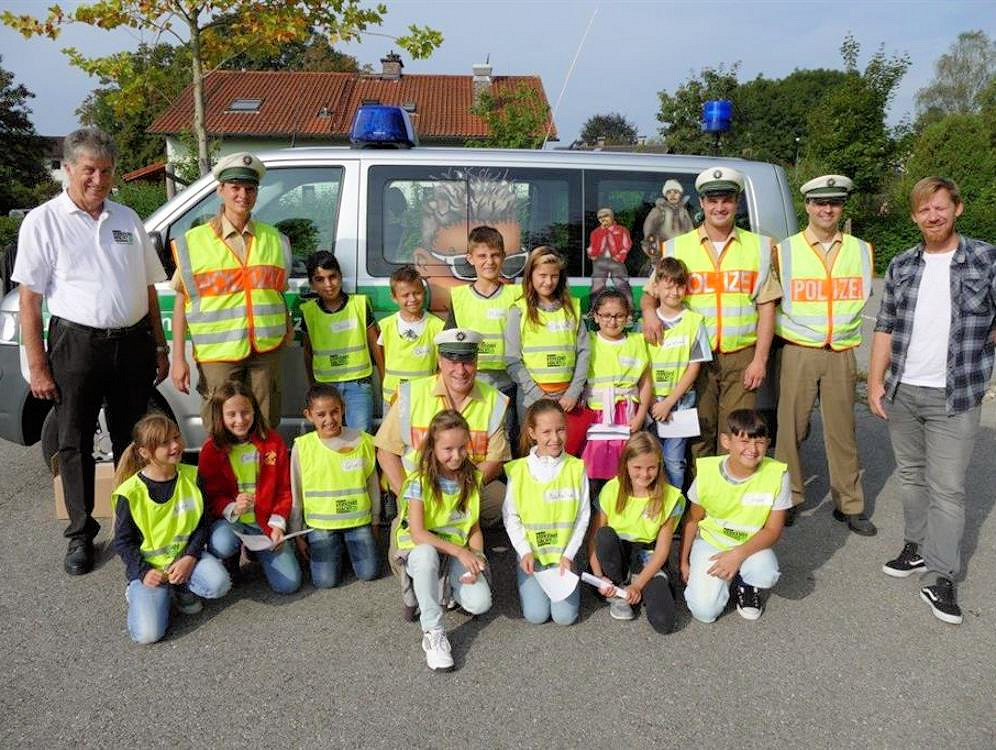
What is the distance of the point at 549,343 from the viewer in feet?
12.3

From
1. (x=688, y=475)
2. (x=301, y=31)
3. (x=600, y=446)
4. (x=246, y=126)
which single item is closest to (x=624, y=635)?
(x=600, y=446)

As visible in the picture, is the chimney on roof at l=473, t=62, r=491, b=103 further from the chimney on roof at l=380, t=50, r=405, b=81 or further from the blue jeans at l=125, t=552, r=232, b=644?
the blue jeans at l=125, t=552, r=232, b=644

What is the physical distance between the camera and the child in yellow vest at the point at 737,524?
323 centimetres

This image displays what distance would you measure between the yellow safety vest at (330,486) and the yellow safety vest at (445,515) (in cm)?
34

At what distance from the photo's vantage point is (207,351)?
368 centimetres

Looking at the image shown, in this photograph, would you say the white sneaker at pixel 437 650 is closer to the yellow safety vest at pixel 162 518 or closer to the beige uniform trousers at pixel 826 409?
the yellow safety vest at pixel 162 518

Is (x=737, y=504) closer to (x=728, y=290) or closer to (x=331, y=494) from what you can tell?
(x=728, y=290)

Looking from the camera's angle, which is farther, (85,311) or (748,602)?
(85,311)

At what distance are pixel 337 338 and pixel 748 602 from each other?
2.35 meters

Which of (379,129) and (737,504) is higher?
(379,129)

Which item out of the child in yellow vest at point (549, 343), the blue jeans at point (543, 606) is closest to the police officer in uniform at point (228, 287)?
the child in yellow vest at point (549, 343)

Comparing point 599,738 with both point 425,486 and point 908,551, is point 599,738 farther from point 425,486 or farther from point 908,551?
point 908,551

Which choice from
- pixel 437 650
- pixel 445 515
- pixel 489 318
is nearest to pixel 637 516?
pixel 445 515

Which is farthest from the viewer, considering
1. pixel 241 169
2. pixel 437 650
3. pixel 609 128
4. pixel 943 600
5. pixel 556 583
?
pixel 609 128
